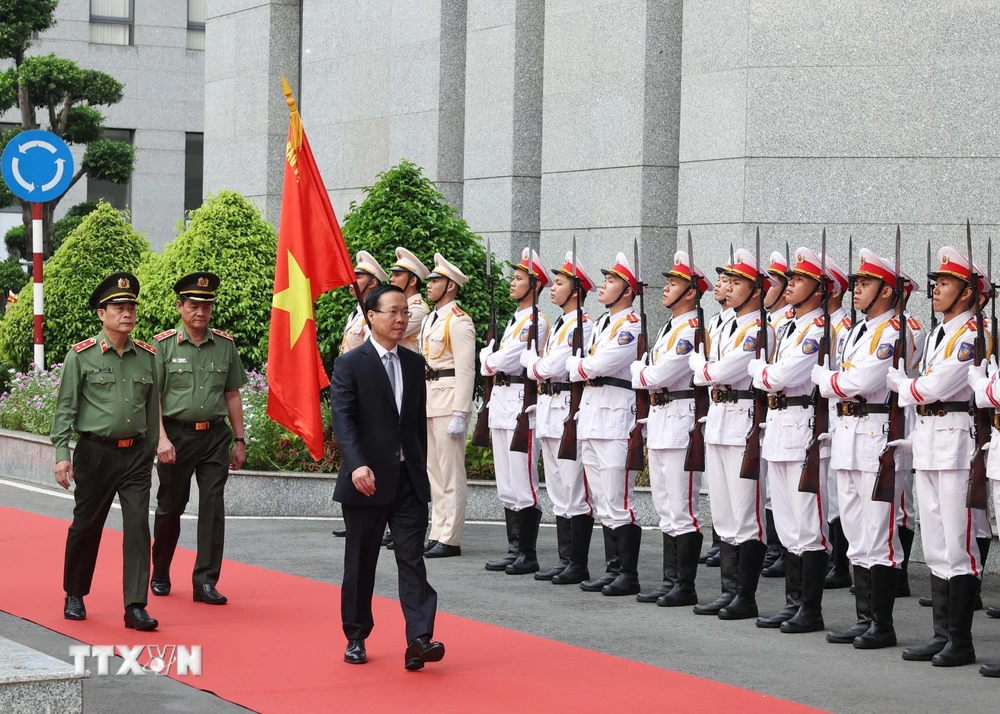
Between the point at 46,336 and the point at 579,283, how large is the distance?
11551mm

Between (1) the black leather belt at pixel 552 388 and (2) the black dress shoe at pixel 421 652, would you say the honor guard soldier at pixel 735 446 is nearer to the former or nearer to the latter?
(1) the black leather belt at pixel 552 388

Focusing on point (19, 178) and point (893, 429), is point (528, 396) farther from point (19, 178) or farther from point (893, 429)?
point (19, 178)

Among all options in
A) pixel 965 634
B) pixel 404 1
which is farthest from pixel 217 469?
pixel 404 1

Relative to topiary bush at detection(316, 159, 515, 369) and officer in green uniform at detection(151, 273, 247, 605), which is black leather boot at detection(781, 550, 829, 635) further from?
topiary bush at detection(316, 159, 515, 369)

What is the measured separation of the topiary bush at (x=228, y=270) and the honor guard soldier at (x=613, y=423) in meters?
6.80

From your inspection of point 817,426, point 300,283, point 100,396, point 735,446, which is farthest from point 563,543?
point 100,396

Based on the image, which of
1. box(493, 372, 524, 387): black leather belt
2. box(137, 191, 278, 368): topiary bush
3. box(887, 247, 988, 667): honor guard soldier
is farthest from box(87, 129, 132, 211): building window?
box(887, 247, 988, 667): honor guard soldier

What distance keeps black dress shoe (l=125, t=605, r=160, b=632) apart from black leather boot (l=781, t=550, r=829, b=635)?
345 centimetres

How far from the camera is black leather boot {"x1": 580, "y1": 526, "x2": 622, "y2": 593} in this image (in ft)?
32.0

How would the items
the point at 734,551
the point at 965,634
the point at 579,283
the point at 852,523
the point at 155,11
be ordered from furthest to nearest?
the point at 155,11 < the point at 579,283 < the point at 734,551 < the point at 852,523 < the point at 965,634

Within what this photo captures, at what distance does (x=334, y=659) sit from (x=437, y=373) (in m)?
3.71

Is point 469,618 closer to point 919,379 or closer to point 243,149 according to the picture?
point 919,379

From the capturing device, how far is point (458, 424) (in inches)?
426

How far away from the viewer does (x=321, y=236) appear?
942cm
